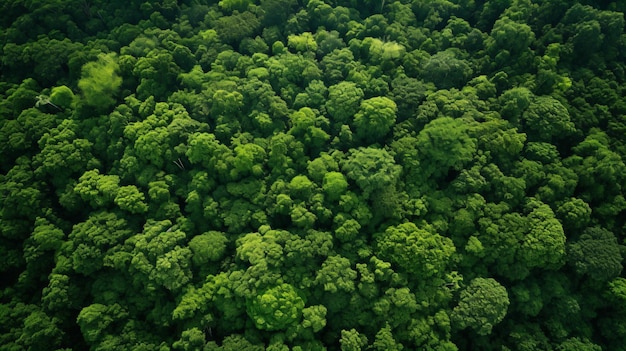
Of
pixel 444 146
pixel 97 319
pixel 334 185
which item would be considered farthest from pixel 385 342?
pixel 97 319

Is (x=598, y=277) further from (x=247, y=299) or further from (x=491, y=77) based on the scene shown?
(x=247, y=299)

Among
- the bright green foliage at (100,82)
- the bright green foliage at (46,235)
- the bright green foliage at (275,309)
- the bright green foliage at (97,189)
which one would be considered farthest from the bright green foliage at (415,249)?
the bright green foliage at (100,82)

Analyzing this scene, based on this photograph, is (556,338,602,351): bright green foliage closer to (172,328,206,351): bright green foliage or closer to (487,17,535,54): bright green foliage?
(487,17,535,54): bright green foliage

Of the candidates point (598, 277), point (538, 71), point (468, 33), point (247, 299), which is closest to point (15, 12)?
point (247, 299)

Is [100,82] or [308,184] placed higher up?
[100,82]

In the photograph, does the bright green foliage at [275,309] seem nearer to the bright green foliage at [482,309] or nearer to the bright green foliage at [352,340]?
the bright green foliage at [352,340]

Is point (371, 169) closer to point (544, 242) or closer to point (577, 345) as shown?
point (544, 242)

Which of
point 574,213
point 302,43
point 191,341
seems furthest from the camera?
point 302,43
